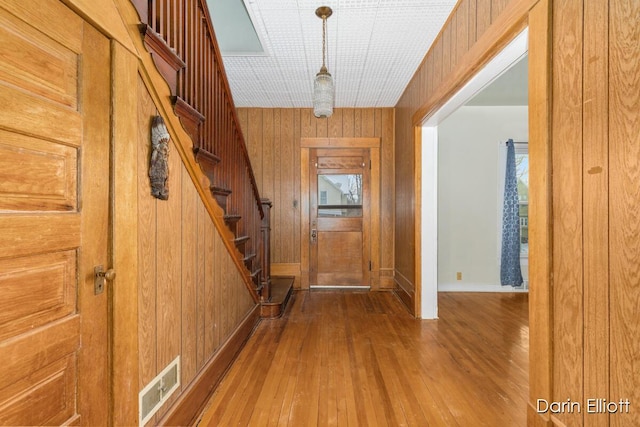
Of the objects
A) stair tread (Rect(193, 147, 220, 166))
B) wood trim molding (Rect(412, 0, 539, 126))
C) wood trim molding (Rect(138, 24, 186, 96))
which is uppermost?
wood trim molding (Rect(412, 0, 539, 126))

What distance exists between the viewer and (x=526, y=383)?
202cm

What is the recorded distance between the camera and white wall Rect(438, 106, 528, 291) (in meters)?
4.33

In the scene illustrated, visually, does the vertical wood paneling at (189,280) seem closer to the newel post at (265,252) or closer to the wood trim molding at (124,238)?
the wood trim molding at (124,238)

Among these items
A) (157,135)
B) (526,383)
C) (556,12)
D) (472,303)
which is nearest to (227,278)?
(157,135)

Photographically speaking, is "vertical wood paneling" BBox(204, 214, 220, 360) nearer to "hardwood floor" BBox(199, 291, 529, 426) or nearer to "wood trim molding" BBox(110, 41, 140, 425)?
"hardwood floor" BBox(199, 291, 529, 426)

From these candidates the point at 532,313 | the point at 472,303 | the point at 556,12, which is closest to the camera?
the point at 556,12

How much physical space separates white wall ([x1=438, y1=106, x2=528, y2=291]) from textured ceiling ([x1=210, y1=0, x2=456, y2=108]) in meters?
1.23

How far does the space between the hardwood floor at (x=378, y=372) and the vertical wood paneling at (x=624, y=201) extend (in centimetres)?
94

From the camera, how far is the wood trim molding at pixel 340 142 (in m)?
4.47

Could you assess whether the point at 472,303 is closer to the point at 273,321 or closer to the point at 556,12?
the point at 273,321

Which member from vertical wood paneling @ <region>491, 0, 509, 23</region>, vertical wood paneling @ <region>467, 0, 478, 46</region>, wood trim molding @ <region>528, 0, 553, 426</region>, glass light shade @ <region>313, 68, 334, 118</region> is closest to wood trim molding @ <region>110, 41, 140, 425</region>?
glass light shade @ <region>313, 68, 334, 118</region>

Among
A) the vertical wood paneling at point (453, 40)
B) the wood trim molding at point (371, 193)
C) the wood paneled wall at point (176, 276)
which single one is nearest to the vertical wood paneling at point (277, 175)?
the wood trim molding at point (371, 193)

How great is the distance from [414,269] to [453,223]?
1.47 meters

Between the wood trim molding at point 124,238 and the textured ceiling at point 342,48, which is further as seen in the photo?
the textured ceiling at point 342,48
